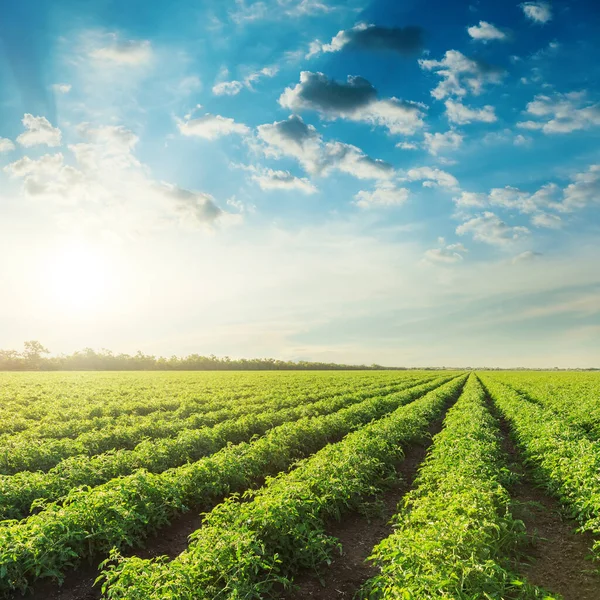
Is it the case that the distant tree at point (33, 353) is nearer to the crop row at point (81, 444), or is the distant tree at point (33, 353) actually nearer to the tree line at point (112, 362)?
the tree line at point (112, 362)

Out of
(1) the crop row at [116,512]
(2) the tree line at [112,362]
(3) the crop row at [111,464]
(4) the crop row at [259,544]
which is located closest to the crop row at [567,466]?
(4) the crop row at [259,544]

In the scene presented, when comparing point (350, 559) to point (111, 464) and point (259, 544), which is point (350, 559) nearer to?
point (259, 544)

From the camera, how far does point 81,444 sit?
43.8ft

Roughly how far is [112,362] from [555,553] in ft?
336

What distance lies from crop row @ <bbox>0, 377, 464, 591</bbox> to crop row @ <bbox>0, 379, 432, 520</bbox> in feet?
1.81

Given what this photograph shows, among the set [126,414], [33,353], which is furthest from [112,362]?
[126,414]

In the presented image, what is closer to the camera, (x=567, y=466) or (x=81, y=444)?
(x=567, y=466)

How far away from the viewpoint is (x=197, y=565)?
5582 millimetres

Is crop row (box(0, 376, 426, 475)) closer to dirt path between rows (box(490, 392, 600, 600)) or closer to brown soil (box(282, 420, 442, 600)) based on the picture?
brown soil (box(282, 420, 442, 600))

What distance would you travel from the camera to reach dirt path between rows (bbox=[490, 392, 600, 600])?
694 centimetres

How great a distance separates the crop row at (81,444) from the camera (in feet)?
38.8

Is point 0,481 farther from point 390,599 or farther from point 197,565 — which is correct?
point 390,599

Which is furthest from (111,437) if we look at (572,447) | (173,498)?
(572,447)

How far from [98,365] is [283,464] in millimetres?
93964
